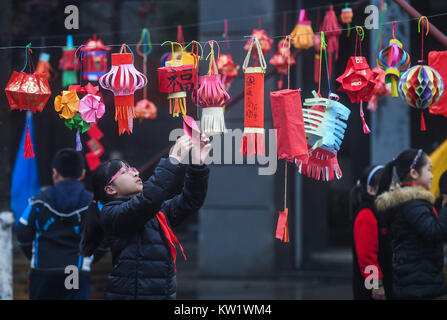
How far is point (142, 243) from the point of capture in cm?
376

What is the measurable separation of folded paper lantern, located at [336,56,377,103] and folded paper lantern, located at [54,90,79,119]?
1.60 m

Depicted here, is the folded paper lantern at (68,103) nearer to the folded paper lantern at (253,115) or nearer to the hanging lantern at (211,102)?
the hanging lantern at (211,102)

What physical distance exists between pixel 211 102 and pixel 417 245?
1.71 meters

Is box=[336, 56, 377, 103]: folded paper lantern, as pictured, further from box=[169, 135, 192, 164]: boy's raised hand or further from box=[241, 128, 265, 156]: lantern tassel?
box=[169, 135, 192, 164]: boy's raised hand

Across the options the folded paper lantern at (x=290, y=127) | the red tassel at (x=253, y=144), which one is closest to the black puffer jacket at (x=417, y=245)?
the folded paper lantern at (x=290, y=127)

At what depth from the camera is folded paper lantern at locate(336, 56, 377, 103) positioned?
4.02 meters

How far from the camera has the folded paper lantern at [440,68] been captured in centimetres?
422

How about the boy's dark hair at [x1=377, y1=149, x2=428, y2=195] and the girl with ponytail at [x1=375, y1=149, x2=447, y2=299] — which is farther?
the boy's dark hair at [x1=377, y1=149, x2=428, y2=195]

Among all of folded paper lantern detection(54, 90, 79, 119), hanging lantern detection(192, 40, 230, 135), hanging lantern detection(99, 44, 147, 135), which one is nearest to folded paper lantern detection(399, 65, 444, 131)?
hanging lantern detection(192, 40, 230, 135)

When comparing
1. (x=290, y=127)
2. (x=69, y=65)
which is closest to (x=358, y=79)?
A: (x=290, y=127)

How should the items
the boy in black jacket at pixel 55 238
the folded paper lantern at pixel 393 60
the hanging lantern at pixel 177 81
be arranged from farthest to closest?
the boy in black jacket at pixel 55 238, the folded paper lantern at pixel 393 60, the hanging lantern at pixel 177 81

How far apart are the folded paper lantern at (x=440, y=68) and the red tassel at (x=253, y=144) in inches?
48.0

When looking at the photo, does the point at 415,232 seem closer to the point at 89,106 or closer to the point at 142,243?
the point at 142,243
